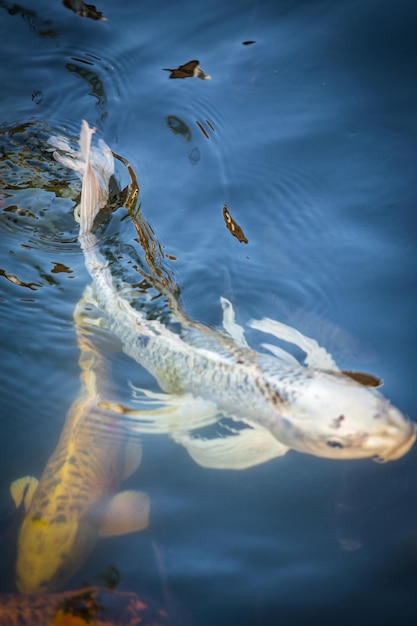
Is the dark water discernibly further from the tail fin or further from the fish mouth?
the tail fin

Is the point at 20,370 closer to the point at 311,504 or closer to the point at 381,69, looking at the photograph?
the point at 311,504

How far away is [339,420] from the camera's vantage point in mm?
3115

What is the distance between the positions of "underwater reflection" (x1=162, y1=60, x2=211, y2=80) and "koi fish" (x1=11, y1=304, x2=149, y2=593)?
305 centimetres

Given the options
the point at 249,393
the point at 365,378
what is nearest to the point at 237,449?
the point at 249,393

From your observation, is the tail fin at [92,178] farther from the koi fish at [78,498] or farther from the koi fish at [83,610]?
the koi fish at [83,610]

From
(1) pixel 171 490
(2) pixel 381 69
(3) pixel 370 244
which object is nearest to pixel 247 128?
(2) pixel 381 69

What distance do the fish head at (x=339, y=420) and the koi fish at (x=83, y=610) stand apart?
1.09 m

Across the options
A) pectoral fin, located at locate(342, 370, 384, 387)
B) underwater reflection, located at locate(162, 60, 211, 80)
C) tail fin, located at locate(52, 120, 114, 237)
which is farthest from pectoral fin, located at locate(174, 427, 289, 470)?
underwater reflection, located at locate(162, 60, 211, 80)

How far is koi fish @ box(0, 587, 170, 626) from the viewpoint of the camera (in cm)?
275

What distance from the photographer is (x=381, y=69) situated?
16.6 ft

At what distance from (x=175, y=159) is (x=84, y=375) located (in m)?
2.11

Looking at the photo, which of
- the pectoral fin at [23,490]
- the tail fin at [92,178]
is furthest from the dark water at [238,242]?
the tail fin at [92,178]

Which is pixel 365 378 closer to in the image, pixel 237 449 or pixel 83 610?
pixel 237 449

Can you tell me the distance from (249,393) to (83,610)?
1.33 metres
